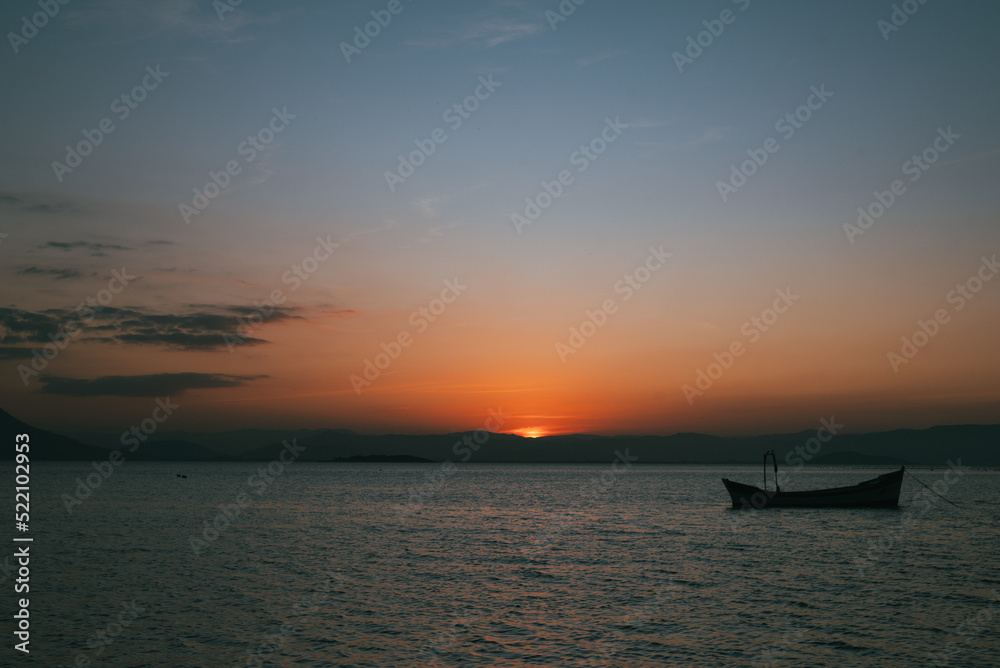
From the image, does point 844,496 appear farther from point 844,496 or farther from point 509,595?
point 509,595

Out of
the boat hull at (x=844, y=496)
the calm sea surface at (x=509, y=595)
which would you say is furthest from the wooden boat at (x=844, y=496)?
the calm sea surface at (x=509, y=595)

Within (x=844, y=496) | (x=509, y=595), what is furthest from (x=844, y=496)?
(x=509, y=595)

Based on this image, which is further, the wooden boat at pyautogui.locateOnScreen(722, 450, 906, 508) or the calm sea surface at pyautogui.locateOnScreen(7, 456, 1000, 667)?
the wooden boat at pyautogui.locateOnScreen(722, 450, 906, 508)

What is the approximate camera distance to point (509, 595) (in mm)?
30781

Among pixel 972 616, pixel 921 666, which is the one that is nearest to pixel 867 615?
pixel 972 616

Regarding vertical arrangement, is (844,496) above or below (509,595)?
above

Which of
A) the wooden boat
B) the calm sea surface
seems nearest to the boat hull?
the wooden boat

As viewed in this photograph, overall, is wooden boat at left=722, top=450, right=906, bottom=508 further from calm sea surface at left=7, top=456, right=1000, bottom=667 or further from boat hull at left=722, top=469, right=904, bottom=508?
calm sea surface at left=7, top=456, right=1000, bottom=667

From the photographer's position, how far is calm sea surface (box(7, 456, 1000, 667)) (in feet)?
73.3

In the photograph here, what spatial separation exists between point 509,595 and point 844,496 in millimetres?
61156

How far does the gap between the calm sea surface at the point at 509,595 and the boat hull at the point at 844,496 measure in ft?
50.2

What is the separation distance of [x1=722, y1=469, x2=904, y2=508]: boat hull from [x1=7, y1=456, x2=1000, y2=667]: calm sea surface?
15315mm

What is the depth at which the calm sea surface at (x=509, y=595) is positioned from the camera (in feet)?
73.3

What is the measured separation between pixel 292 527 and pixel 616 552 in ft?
95.6
